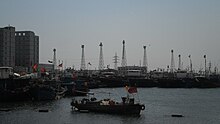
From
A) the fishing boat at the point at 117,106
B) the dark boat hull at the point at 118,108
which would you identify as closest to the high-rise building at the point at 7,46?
the fishing boat at the point at 117,106

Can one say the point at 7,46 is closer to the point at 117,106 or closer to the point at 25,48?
the point at 25,48

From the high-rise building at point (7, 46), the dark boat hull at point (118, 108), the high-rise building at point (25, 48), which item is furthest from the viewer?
the high-rise building at point (25, 48)

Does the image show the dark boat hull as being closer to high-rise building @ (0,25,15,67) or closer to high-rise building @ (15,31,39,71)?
high-rise building @ (0,25,15,67)

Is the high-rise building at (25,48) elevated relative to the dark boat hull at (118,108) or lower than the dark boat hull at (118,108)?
elevated

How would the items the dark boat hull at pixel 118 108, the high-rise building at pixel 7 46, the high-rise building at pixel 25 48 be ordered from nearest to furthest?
the dark boat hull at pixel 118 108
the high-rise building at pixel 7 46
the high-rise building at pixel 25 48

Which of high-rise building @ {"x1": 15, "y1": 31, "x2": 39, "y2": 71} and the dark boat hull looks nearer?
the dark boat hull

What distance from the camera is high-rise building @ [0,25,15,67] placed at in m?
166

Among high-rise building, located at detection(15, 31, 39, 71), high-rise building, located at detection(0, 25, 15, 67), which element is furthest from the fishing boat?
high-rise building, located at detection(15, 31, 39, 71)

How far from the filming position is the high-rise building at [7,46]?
16612cm

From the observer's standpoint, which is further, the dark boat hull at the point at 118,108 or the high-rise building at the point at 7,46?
the high-rise building at the point at 7,46

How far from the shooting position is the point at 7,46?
169625 millimetres

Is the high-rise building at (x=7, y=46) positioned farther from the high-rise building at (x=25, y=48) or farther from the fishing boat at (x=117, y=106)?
the fishing boat at (x=117, y=106)

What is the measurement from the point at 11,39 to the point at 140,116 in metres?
128

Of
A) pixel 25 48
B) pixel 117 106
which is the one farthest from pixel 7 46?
pixel 117 106
